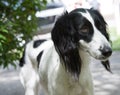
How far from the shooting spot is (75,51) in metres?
3.65

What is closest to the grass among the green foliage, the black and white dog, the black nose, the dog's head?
the green foliage

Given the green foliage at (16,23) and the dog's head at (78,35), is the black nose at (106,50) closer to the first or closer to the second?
the dog's head at (78,35)

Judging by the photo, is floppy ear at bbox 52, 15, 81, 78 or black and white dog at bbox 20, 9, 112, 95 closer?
black and white dog at bbox 20, 9, 112, 95

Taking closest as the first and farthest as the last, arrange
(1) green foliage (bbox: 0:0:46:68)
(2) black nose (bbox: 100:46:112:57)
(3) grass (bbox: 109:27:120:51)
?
(2) black nose (bbox: 100:46:112:57) → (1) green foliage (bbox: 0:0:46:68) → (3) grass (bbox: 109:27:120:51)

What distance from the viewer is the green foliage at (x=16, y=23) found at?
5.74m

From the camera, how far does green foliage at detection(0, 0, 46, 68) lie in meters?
5.74

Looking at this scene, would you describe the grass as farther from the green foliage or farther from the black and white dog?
the black and white dog

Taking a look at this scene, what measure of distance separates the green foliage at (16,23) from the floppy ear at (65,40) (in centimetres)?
202

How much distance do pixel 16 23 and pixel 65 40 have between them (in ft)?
7.67

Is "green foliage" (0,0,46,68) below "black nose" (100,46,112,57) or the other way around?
below

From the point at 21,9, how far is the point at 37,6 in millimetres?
244

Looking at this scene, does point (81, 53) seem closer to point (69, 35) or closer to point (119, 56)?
point (69, 35)

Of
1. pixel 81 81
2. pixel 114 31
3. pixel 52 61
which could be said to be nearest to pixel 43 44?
pixel 52 61

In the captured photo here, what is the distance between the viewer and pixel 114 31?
1343 cm
